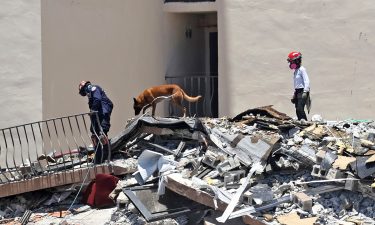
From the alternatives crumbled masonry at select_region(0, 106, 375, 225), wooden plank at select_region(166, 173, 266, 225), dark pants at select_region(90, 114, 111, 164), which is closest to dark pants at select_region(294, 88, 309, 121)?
crumbled masonry at select_region(0, 106, 375, 225)

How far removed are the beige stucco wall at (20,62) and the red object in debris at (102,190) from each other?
246 cm

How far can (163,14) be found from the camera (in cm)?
1509

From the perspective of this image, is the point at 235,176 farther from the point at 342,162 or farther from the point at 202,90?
the point at 202,90

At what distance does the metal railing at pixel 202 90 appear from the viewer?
15.5 metres

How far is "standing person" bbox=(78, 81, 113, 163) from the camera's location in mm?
10250

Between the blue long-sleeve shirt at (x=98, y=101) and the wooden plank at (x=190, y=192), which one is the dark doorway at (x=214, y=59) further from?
the wooden plank at (x=190, y=192)

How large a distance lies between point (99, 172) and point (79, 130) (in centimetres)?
216

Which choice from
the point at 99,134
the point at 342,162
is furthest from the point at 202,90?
the point at 342,162

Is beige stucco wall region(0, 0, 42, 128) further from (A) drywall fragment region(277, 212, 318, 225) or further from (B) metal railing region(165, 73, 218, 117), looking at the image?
(A) drywall fragment region(277, 212, 318, 225)

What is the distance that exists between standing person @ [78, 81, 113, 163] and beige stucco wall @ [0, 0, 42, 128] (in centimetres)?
189

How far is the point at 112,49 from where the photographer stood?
1361cm

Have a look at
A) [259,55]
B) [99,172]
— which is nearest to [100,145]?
[99,172]

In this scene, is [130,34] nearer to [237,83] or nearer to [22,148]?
[237,83]

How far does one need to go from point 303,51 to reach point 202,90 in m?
3.10
